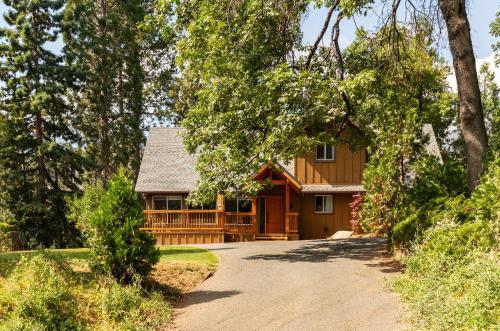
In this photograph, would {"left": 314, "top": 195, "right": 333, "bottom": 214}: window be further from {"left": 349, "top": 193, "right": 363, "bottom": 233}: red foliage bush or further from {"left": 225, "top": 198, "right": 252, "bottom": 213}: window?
{"left": 225, "top": 198, "right": 252, "bottom": 213}: window

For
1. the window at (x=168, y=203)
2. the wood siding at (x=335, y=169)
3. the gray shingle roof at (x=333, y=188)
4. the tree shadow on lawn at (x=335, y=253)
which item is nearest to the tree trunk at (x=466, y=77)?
the tree shadow on lawn at (x=335, y=253)

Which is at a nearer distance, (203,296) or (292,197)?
(203,296)

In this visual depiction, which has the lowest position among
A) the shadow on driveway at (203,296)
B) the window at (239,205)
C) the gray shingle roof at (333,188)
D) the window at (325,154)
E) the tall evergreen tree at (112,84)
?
the shadow on driveway at (203,296)

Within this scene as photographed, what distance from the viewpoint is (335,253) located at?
1878 cm

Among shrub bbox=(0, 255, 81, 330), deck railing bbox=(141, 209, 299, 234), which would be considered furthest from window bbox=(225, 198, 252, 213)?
shrub bbox=(0, 255, 81, 330)

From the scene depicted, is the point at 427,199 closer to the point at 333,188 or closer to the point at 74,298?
the point at 74,298

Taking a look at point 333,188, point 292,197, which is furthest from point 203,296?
point 333,188

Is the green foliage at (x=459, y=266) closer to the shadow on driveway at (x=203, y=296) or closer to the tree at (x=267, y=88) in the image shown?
the shadow on driveway at (x=203, y=296)

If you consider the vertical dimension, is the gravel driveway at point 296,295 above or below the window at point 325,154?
below

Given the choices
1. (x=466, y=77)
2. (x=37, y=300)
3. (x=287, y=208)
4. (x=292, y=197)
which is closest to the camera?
(x=37, y=300)

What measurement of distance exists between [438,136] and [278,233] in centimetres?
1866

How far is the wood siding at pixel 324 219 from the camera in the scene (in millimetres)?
29750

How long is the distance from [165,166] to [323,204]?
1004 centimetres

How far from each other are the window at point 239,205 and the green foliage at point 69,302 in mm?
17863
